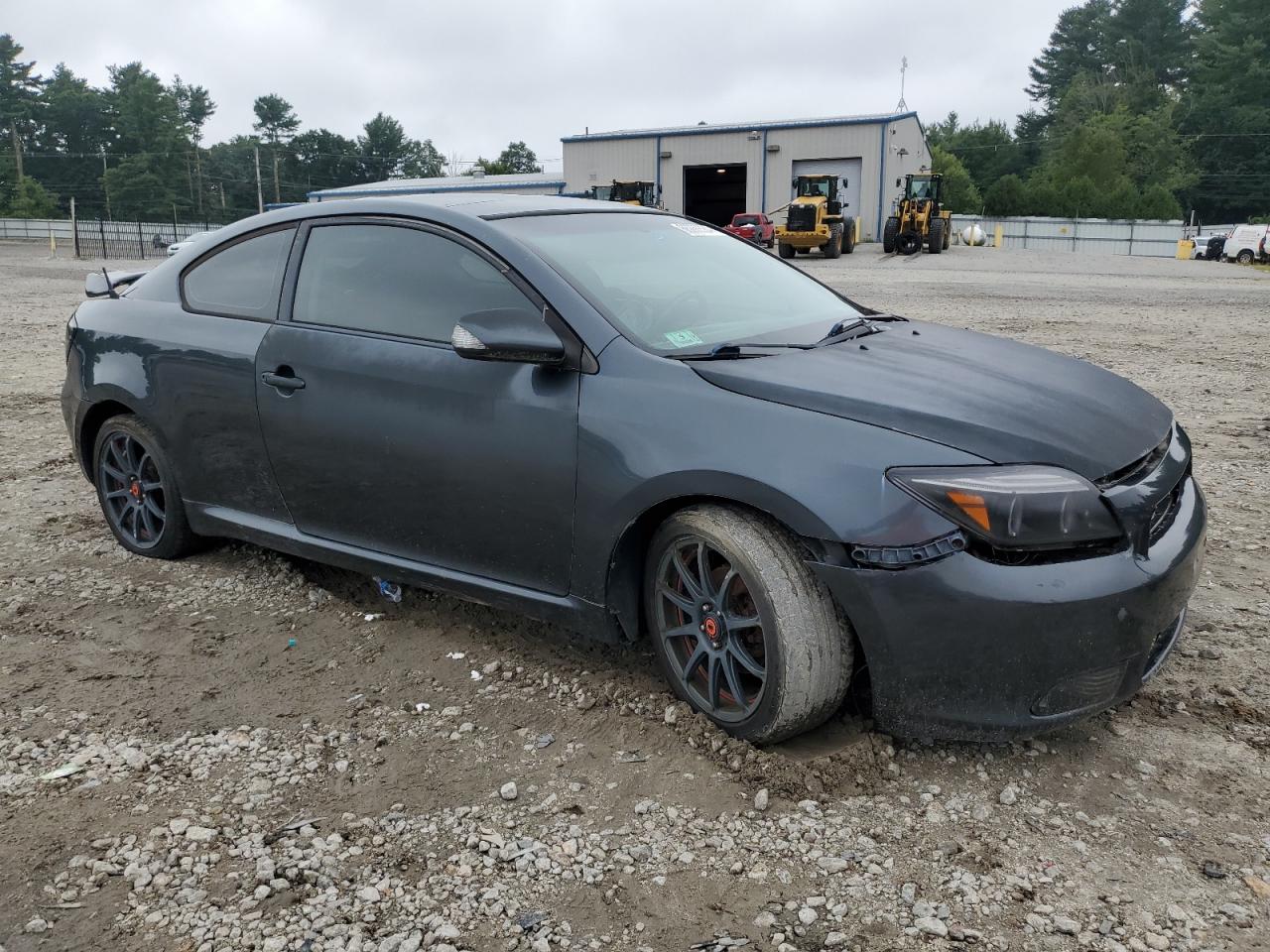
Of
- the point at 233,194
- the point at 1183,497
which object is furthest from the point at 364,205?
the point at 233,194

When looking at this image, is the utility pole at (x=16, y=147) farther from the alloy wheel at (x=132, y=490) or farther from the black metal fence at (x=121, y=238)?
the alloy wheel at (x=132, y=490)

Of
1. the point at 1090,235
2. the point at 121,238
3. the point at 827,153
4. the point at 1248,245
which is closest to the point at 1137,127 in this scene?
the point at 1090,235

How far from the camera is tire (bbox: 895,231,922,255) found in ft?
114

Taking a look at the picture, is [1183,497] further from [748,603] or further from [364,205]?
[364,205]

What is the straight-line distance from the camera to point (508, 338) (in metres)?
3.09

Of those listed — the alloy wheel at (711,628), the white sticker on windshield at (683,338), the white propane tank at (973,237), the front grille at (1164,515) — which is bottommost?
the alloy wheel at (711,628)

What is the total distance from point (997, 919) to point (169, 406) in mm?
3587

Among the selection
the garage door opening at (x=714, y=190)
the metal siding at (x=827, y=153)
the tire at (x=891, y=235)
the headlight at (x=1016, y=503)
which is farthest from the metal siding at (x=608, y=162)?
the headlight at (x=1016, y=503)

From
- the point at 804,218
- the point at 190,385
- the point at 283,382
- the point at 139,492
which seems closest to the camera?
the point at 283,382

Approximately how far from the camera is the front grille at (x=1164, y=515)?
279 cm

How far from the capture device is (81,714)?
10.9 feet

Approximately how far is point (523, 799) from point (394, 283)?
1872mm

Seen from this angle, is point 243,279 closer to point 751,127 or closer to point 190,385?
point 190,385

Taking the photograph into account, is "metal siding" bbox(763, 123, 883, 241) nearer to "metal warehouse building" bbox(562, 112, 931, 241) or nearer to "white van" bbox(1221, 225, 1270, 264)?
"metal warehouse building" bbox(562, 112, 931, 241)
